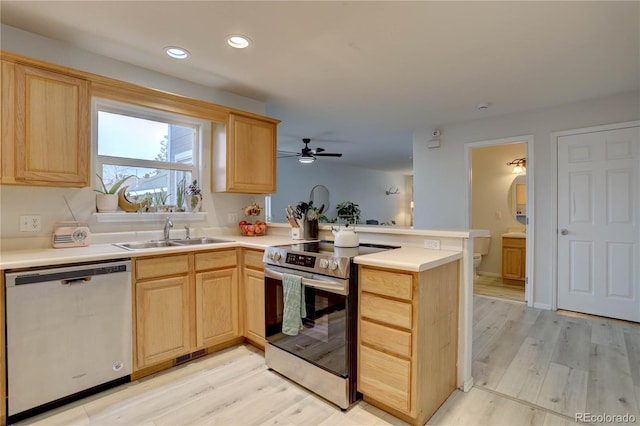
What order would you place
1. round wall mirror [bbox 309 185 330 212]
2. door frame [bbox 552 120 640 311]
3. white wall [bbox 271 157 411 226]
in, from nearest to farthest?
door frame [bbox 552 120 640 311] → white wall [bbox 271 157 411 226] → round wall mirror [bbox 309 185 330 212]

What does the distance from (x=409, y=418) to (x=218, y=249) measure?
173 cm

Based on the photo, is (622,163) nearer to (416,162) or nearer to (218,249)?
(416,162)

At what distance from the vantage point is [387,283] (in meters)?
1.73

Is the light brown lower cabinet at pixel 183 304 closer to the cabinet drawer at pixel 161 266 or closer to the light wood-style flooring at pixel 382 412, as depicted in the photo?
the cabinet drawer at pixel 161 266

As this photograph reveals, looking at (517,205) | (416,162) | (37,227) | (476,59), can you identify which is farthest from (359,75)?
(517,205)

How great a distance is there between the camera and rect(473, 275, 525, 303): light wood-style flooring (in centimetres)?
425

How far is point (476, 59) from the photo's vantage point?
2527 mm

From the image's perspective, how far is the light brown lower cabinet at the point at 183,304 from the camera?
213 cm

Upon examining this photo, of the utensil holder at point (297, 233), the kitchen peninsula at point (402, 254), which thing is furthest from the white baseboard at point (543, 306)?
the utensil holder at point (297, 233)

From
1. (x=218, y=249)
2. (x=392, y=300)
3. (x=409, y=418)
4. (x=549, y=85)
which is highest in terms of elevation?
(x=549, y=85)

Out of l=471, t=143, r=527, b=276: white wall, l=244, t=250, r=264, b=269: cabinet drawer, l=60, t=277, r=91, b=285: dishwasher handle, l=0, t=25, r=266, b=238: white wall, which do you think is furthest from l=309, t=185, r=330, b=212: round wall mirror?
l=60, t=277, r=91, b=285: dishwasher handle

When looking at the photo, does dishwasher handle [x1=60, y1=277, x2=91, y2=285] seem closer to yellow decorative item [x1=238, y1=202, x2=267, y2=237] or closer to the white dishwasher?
the white dishwasher

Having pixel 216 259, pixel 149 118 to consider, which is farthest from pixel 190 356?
Answer: pixel 149 118

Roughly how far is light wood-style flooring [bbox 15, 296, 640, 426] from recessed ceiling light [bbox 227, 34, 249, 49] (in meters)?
2.37
